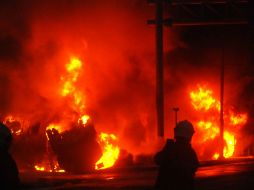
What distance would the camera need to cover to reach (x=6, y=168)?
6164mm

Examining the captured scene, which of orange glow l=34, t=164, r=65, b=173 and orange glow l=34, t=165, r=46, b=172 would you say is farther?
orange glow l=34, t=165, r=46, b=172

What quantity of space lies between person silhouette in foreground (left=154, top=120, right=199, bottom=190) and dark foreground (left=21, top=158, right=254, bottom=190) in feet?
33.1

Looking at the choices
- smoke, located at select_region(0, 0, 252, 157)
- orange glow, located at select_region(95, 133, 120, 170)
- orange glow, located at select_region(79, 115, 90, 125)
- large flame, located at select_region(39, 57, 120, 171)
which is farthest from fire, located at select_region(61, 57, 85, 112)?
orange glow, located at select_region(95, 133, 120, 170)

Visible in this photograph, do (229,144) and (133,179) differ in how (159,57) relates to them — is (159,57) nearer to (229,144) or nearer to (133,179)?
(133,179)

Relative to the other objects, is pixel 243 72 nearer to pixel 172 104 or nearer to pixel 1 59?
pixel 172 104

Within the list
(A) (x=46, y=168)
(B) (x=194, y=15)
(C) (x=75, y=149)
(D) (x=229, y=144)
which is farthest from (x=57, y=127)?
(D) (x=229, y=144)

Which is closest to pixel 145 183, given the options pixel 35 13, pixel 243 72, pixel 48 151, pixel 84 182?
pixel 84 182

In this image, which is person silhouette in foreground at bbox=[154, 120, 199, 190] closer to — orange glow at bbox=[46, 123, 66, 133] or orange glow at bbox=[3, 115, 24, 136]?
orange glow at bbox=[46, 123, 66, 133]

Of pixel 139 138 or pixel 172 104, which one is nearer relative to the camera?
pixel 139 138

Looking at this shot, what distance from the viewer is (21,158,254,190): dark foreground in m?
17.7

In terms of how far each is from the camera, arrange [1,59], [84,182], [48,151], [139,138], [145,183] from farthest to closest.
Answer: [139,138] < [1,59] < [48,151] < [84,182] < [145,183]

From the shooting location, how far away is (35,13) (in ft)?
93.4

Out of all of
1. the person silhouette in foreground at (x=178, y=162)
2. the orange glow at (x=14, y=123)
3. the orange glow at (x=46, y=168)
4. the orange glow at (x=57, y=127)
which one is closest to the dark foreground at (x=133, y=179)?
the orange glow at (x=46, y=168)

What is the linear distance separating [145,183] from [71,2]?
41.8 feet
